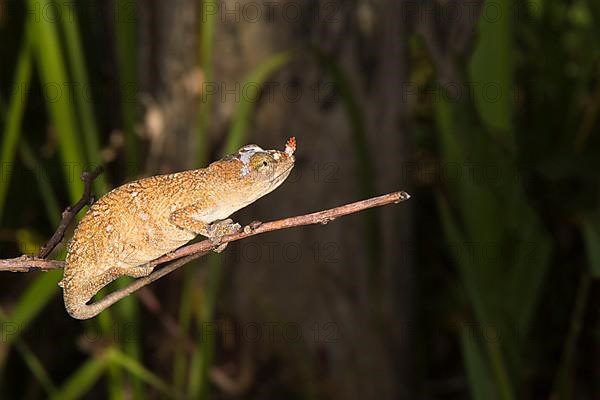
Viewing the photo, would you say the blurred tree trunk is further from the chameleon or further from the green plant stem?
the chameleon

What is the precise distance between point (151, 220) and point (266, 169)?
12 cm

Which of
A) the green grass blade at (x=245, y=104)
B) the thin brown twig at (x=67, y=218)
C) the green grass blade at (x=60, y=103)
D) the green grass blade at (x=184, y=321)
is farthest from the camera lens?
the green grass blade at (x=184, y=321)

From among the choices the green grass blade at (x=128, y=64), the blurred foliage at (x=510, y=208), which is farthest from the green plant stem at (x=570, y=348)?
the green grass blade at (x=128, y=64)

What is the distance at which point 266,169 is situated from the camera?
700mm

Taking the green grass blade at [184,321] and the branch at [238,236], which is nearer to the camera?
the branch at [238,236]

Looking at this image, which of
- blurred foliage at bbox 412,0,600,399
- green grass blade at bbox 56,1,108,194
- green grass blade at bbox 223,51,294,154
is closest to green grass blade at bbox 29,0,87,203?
green grass blade at bbox 56,1,108,194

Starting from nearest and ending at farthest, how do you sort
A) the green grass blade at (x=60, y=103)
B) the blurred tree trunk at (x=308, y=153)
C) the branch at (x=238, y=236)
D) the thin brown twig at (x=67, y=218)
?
the branch at (x=238, y=236), the thin brown twig at (x=67, y=218), the green grass blade at (x=60, y=103), the blurred tree trunk at (x=308, y=153)

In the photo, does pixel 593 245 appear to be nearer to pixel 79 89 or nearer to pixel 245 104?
pixel 245 104

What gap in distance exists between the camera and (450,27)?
2.27 meters

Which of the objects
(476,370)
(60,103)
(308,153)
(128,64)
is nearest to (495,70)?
(308,153)

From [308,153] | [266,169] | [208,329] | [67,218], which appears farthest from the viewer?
[308,153]

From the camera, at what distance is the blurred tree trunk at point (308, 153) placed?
207 centimetres

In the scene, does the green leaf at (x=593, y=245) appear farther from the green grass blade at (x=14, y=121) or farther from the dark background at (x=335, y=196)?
the green grass blade at (x=14, y=121)

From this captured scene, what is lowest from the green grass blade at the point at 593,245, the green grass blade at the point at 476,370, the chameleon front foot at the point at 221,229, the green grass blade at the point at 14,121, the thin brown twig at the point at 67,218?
the green grass blade at the point at 476,370
